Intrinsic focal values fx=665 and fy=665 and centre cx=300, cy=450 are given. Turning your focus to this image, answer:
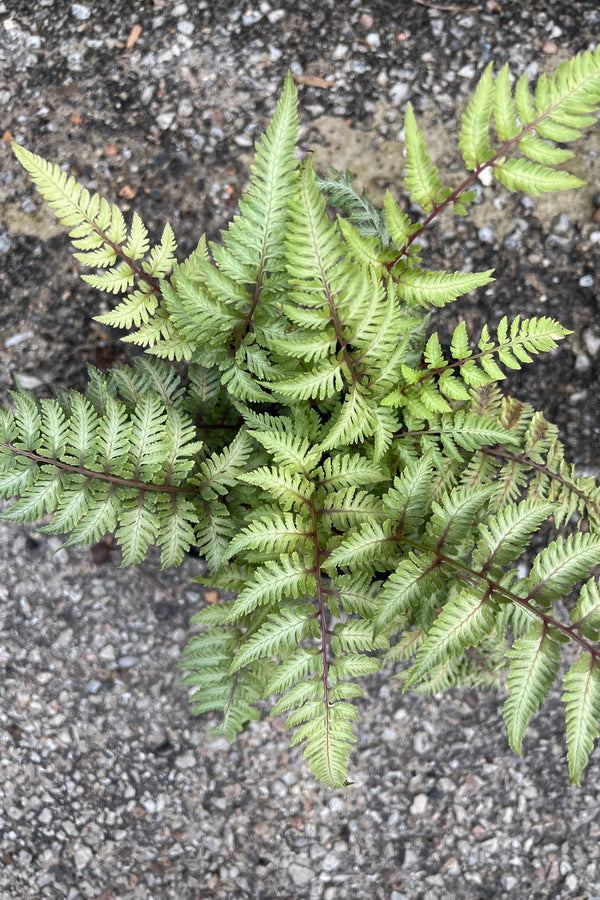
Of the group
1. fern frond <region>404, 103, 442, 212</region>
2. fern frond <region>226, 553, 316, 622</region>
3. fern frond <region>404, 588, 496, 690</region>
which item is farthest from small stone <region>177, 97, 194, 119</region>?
fern frond <region>404, 588, 496, 690</region>

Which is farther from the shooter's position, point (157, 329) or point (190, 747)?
point (190, 747)

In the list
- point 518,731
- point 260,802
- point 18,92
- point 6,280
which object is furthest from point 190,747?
point 18,92

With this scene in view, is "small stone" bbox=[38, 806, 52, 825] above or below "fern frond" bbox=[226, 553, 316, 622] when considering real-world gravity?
below

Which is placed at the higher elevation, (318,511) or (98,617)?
(318,511)

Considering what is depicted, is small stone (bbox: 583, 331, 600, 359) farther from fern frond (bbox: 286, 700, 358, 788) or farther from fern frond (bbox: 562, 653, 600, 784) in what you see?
fern frond (bbox: 286, 700, 358, 788)

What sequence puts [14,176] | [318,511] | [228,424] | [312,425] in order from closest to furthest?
[318,511] → [312,425] → [228,424] → [14,176]

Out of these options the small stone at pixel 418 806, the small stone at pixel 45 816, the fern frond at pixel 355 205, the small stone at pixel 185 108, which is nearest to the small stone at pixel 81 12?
the small stone at pixel 185 108

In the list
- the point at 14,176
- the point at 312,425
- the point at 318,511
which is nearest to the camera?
the point at 318,511

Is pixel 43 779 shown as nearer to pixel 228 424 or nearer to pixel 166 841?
pixel 166 841
